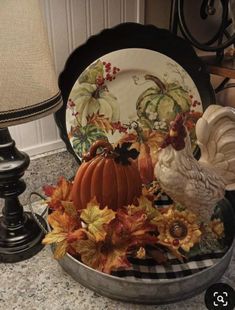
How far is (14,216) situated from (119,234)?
262mm

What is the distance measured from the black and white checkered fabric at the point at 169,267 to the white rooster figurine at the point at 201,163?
0.26ft

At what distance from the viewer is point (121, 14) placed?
90cm

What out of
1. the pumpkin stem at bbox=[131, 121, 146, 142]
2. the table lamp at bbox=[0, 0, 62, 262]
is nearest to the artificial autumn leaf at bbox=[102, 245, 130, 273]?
the table lamp at bbox=[0, 0, 62, 262]

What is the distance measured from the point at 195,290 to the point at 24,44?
1.63 ft

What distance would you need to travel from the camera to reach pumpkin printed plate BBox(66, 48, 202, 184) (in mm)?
805

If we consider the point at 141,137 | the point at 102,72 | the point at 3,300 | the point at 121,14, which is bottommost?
the point at 3,300

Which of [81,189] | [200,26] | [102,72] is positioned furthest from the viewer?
[200,26]

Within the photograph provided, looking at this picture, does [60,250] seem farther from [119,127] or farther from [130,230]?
[119,127]

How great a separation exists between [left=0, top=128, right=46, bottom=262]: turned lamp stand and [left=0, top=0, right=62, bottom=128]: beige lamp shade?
5.1 inches

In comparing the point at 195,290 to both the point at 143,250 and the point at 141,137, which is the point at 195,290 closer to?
the point at 143,250

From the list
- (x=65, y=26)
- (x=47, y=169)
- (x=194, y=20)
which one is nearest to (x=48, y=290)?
(x=47, y=169)

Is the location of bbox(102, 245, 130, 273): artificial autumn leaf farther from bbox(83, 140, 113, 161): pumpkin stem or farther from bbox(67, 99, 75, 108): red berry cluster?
bbox(67, 99, 75, 108): red berry cluster

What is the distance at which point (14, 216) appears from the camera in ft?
2.32

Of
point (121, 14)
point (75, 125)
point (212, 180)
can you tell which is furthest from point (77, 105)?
point (212, 180)
